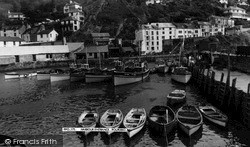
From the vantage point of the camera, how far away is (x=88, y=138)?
24.5m

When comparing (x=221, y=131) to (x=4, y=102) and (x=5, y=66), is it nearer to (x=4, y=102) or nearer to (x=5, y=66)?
(x=4, y=102)

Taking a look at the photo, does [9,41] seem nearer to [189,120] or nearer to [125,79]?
[125,79]

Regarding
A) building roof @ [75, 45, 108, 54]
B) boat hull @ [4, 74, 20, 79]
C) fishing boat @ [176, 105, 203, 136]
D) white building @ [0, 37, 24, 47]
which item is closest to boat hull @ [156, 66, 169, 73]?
building roof @ [75, 45, 108, 54]

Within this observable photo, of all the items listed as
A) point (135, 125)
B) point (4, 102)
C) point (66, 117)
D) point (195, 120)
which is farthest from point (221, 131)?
point (4, 102)

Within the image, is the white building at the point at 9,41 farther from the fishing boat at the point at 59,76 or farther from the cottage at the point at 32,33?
the fishing boat at the point at 59,76

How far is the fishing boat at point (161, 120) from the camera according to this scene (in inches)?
952

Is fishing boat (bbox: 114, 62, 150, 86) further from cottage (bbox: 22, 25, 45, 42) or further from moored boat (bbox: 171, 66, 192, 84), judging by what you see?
cottage (bbox: 22, 25, 45, 42)

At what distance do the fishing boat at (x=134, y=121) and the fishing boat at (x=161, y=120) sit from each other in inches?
42.3

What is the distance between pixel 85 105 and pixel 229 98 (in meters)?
21.1

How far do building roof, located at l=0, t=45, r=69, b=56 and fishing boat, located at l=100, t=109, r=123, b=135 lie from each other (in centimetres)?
7422

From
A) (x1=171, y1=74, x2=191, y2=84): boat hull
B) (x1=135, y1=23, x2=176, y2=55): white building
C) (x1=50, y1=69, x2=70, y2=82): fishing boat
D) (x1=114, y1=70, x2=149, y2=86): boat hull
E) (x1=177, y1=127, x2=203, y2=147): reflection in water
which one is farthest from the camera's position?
(x1=135, y1=23, x2=176, y2=55): white building

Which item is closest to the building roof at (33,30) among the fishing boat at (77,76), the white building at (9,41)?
the white building at (9,41)

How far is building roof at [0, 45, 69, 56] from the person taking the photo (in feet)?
305

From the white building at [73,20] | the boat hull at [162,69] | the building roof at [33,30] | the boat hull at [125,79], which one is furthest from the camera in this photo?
the white building at [73,20]
